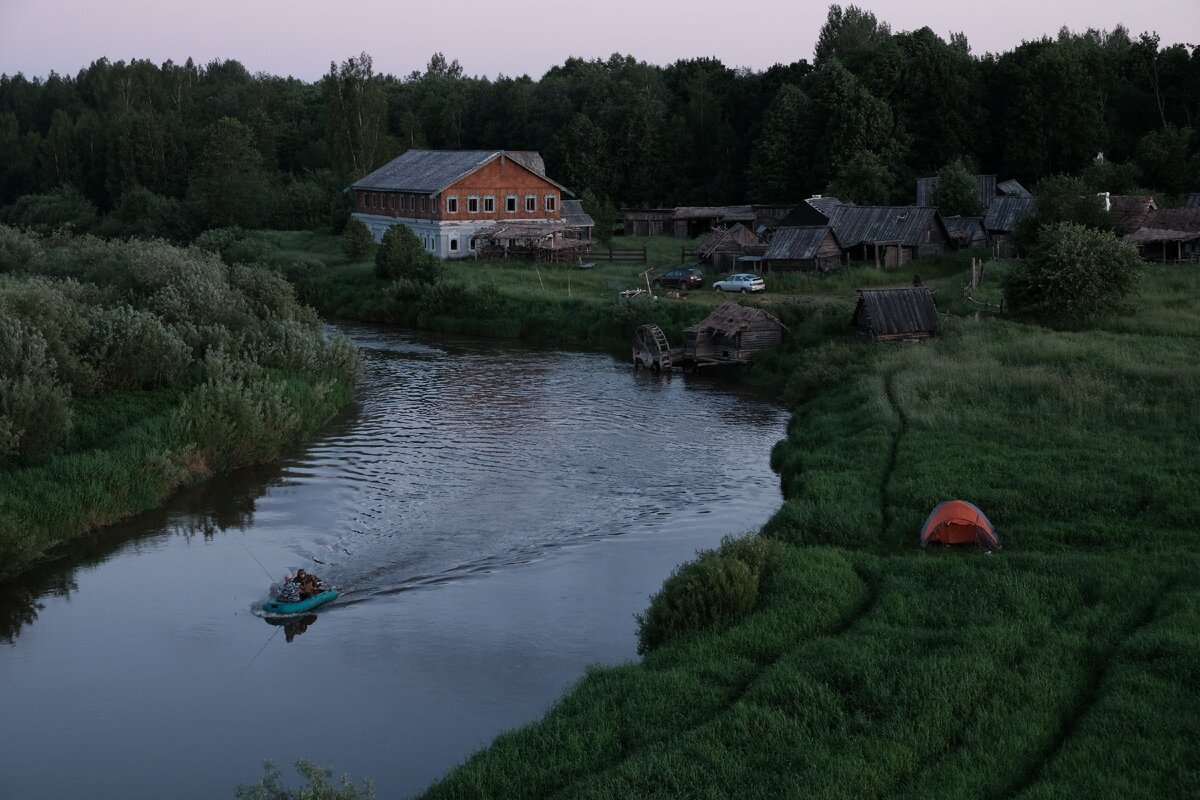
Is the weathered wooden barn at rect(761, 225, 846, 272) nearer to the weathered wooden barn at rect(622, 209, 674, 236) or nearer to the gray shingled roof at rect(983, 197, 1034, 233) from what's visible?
the gray shingled roof at rect(983, 197, 1034, 233)

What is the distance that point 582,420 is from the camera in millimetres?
38281

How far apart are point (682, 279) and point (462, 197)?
15.1 meters

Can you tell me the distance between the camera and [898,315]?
4300 centimetres

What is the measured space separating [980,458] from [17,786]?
20200 mm

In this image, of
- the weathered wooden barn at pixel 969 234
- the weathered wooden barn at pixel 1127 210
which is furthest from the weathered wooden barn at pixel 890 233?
the weathered wooden barn at pixel 1127 210

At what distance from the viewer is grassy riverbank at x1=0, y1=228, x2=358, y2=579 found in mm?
27750

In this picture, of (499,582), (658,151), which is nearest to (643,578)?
(499,582)

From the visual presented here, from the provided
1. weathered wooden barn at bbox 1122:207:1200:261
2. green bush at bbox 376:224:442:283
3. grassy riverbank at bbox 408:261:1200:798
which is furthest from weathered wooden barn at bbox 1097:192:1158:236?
green bush at bbox 376:224:442:283

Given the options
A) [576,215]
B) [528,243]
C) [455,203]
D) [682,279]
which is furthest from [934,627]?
[576,215]

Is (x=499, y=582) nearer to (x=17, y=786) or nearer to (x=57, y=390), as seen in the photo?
(x=17, y=786)

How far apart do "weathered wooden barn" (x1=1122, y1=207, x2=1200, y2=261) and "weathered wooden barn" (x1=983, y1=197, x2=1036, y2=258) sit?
5920 millimetres

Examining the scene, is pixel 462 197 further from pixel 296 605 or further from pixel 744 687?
pixel 744 687

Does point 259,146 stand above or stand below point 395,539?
above

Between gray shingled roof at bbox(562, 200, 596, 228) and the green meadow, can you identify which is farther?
gray shingled roof at bbox(562, 200, 596, 228)
